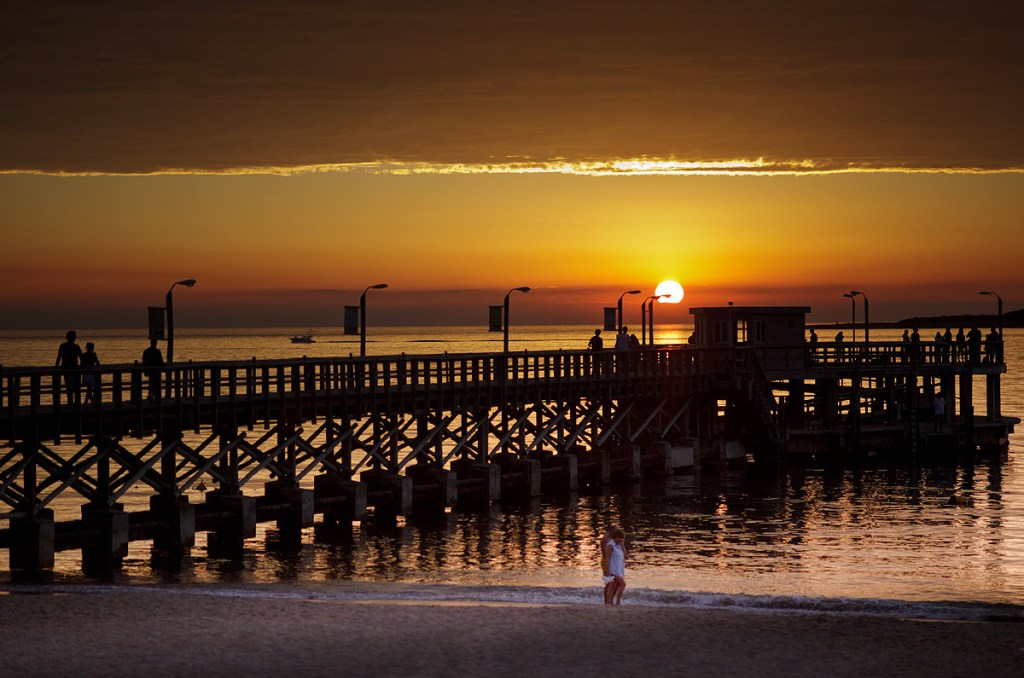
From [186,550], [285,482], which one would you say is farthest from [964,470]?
[186,550]

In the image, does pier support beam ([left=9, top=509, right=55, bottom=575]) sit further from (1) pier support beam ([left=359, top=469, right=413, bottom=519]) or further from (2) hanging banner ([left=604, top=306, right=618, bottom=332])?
(2) hanging banner ([left=604, top=306, right=618, bottom=332])

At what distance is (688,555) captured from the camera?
35781mm

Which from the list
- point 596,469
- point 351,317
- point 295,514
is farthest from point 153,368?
point 596,469

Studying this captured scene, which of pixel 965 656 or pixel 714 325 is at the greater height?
pixel 714 325

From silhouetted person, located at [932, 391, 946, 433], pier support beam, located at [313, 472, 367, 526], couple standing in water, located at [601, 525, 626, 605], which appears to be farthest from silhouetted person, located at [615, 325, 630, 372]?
couple standing in water, located at [601, 525, 626, 605]

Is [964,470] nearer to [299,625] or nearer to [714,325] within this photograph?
[714,325]

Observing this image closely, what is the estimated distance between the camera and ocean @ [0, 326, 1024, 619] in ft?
93.0

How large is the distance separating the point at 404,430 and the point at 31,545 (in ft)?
60.8

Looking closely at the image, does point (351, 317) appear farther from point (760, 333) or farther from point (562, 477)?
point (760, 333)

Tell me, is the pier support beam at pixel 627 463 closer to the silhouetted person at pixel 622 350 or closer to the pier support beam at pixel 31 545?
the silhouetted person at pixel 622 350

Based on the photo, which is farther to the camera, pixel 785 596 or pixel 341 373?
pixel 341 373

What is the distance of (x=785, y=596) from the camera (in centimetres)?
2728

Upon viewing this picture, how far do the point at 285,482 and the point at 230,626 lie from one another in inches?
684

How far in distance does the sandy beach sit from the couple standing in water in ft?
1.88
